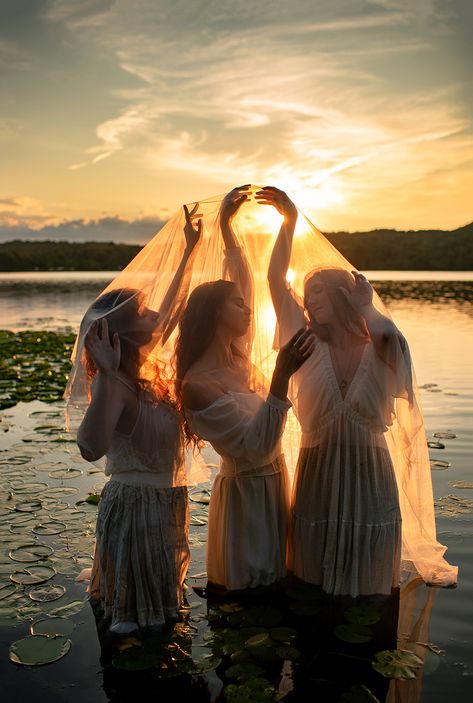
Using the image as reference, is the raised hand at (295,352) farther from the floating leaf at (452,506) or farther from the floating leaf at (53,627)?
the floating leaf at (452,506)

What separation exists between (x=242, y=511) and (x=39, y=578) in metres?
1.56

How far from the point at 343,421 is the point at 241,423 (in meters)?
0.59

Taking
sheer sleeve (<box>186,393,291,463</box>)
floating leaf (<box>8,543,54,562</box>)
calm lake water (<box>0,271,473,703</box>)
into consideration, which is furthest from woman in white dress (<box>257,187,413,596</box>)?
floating leaf (<box>8,543,54,562</box>)

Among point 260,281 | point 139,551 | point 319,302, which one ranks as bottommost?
point 139,551

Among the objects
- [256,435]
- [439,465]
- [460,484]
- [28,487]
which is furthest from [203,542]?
[439,465]

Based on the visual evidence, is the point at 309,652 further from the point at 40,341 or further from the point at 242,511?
the point at 40,341

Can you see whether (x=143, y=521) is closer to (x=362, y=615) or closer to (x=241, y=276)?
(x=362, y=615)

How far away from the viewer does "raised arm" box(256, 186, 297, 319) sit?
12.3 feet

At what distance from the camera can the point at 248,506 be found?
12.1ft

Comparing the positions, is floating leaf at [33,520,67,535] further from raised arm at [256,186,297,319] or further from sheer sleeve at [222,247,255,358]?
raised arm at [256,186,297,319]

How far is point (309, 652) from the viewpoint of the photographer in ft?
11.5

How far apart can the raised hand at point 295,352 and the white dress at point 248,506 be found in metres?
0.27

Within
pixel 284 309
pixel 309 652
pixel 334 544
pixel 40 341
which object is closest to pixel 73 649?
pixel 309 652

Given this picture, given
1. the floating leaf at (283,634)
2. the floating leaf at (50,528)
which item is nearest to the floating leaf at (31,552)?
the floating leaf at (50,528)
